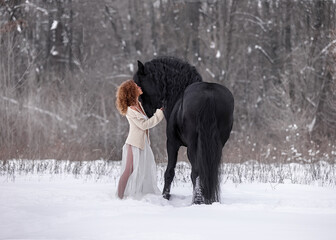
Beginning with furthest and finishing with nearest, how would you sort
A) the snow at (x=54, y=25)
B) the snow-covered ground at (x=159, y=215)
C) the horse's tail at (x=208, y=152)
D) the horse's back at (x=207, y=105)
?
the snow at (x=54, y=25), the horse's back at (x=207, y=105), the horse's tail at (x=208, y=152), the snow-covered ground at (x=159, y=215)

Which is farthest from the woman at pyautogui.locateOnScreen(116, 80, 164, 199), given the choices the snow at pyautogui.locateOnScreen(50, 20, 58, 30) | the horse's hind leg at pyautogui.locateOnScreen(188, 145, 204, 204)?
the snow at pyautogui.locateOnScreen(50, 20, 58, 30)

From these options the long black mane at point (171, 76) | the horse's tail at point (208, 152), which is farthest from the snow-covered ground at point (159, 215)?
the long black mane at point (171, 76)

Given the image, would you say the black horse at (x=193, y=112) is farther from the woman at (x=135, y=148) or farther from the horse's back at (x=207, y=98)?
the woman at (x=135, y=148)

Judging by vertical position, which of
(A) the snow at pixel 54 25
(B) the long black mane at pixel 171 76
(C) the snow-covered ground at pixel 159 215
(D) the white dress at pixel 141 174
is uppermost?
(A) the snow at pixel 54 25

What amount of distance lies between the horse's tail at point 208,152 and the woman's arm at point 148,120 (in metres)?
0.68

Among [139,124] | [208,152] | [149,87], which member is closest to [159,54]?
[149,87]

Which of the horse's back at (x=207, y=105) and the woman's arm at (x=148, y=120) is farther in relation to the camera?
the woman's arm at (x=148, y=120)

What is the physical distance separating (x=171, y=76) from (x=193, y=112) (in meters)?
0.81

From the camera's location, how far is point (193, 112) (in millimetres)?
5742

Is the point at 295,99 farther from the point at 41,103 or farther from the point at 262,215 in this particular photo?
the point at 262,215

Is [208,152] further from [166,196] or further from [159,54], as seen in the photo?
[159,54]

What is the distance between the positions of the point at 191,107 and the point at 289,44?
775 inches

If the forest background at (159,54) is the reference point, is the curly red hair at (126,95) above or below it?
below

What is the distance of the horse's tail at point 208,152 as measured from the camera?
5590 mm
